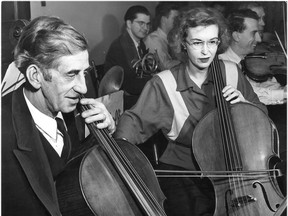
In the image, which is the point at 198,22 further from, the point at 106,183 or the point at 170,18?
the point at 106,183

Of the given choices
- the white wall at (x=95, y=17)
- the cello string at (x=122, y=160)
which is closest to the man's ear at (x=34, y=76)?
the cello string at (x=122, y=160)

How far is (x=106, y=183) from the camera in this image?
1.22m

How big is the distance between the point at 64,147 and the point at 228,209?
0.51 meters

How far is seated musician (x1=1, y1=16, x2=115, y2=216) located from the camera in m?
1.19

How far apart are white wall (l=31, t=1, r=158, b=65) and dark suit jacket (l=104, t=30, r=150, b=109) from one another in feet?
0.09

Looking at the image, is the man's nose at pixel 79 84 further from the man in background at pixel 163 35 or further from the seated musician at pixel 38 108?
the man in background at pixel 163 35

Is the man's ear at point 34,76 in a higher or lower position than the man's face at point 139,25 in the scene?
higher

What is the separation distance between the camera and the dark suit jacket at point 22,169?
1.18 m

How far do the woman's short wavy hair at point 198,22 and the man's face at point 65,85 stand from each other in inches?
19.9

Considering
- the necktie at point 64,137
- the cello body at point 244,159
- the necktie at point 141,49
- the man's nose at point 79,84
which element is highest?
the man's nose at point 79,84

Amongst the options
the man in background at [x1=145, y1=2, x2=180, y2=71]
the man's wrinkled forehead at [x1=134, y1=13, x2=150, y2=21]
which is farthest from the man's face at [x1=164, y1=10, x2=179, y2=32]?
the man's wrinkled forehead at [x1=134, y1=13, x2=150, y2=21]

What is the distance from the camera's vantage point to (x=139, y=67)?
6.59ft

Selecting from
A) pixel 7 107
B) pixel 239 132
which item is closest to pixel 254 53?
pixel 239 132

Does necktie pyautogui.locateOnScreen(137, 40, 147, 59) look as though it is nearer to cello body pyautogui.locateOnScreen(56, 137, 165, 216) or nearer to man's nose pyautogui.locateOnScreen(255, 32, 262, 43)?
man's nose pyautogui.locateOnScreen(255, 32, 262, 43)
